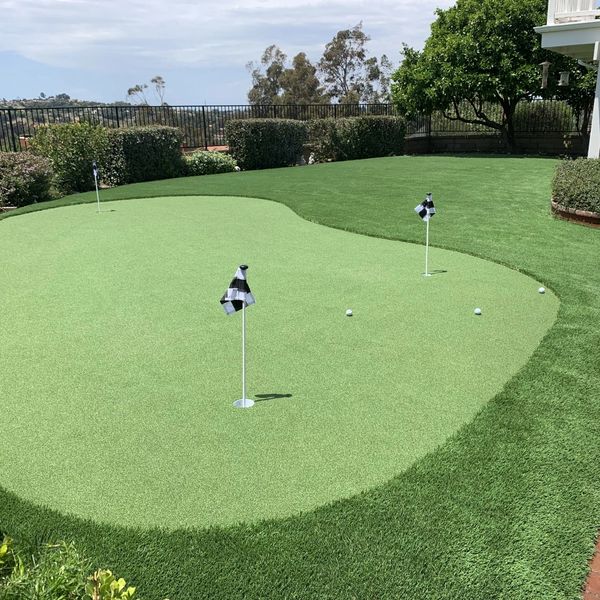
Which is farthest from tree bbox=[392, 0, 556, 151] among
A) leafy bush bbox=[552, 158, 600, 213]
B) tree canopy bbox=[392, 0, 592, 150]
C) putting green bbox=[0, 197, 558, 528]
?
putting green bbox=[0, 197, 558, 528]

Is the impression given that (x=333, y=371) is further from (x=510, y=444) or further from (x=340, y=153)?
(x=340, y=153)

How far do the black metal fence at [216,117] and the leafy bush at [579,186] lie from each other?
42.9 feet

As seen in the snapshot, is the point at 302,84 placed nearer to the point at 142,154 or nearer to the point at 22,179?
the point at 142,154

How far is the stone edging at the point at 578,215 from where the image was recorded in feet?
30.9

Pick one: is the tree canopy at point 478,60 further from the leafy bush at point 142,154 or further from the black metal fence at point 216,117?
the leafy bush at point 142,154

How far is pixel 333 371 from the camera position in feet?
14.0

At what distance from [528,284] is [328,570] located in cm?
483

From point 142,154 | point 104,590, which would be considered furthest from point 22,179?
point 104,590

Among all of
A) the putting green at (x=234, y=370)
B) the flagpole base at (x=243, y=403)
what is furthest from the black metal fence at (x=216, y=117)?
the flagpole base at (x=243, y=403)

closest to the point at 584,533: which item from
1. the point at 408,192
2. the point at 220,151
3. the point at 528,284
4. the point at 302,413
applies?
the point at 302,413

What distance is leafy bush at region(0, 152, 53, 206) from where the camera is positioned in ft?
41.5

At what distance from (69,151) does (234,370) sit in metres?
12.7

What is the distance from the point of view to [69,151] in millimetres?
14945

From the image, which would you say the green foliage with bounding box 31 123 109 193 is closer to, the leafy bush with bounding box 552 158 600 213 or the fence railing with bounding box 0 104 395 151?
the fence railing with bounding box 0 104 395 151
